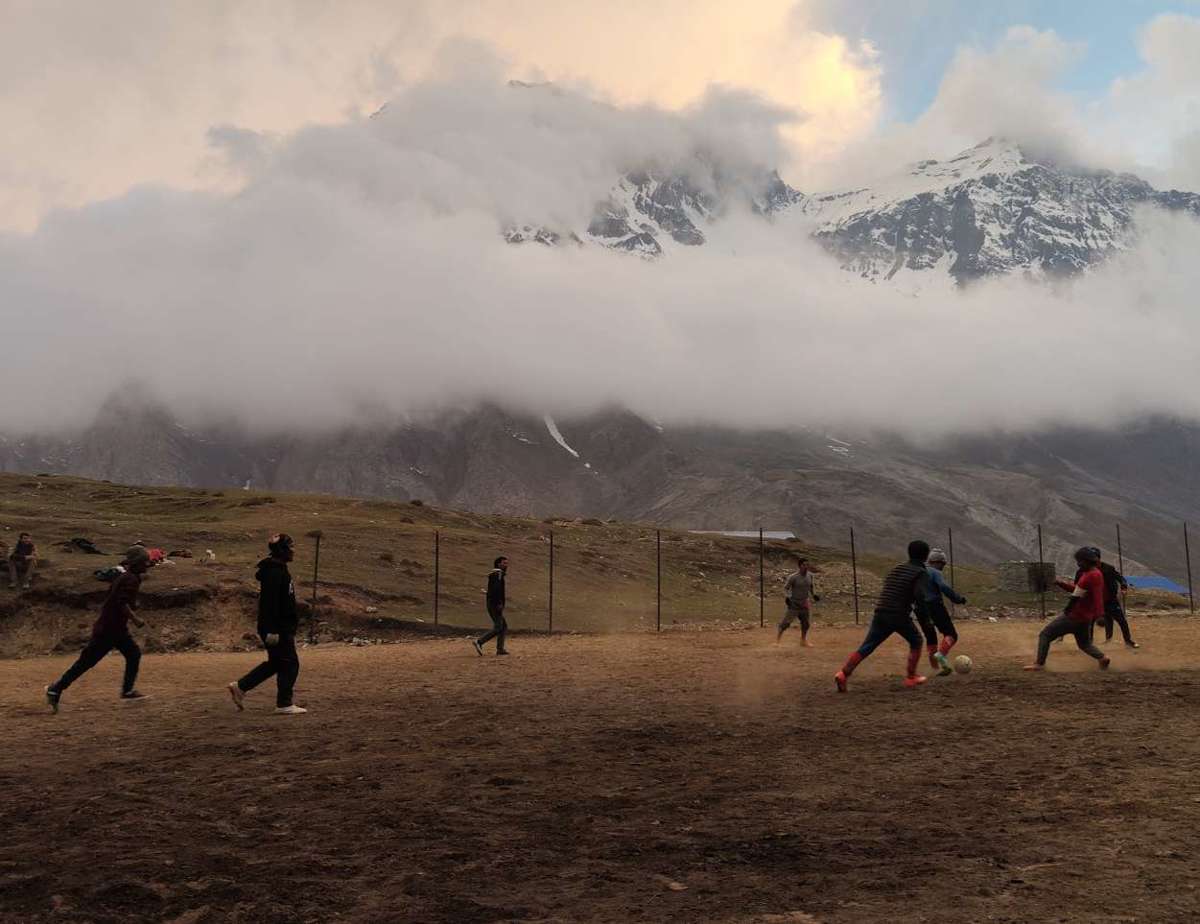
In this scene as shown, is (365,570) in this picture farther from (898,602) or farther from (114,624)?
(898,602)

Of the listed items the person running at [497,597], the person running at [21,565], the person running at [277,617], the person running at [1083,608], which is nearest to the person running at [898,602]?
the person running at [1083,608]

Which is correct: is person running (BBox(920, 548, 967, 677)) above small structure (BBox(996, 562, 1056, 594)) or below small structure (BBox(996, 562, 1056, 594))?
above

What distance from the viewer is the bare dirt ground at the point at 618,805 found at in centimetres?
650

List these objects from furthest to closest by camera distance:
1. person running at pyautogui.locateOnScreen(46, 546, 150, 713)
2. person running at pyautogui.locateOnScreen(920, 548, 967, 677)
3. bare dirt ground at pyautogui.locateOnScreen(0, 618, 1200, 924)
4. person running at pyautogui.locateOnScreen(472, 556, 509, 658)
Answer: person running at pyautogui.locateOnScreen(472, 556, 509, 658), person running at pyautogui.locateOnScreen(920, 548, 967, 677), person running at pyautogui.locateOnScreen(46, 546, 150, 713), bare dirt ground at pyautogui.locateOnScreen(0, 618, 1200, 924)

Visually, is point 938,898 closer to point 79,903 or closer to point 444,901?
point 444,901

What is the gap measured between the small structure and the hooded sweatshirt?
42.0 metres

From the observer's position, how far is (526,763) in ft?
34.5

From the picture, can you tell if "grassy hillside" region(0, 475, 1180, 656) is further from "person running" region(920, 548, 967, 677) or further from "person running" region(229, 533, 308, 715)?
"person running" region(920, 548, 967, 677)

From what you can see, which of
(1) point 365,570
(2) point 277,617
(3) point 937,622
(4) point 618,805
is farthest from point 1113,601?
(1) point 365,570

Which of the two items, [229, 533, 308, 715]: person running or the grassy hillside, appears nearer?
[229, 533, 308, 715]: person running

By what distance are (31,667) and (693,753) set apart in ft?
57.5

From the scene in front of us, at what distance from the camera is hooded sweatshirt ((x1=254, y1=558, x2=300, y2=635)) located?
13383 mm

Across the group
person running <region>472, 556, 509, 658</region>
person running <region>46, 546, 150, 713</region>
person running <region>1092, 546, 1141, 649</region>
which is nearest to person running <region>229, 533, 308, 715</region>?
person running <region>46, 546, 150, 713</region>

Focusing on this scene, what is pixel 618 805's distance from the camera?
8766 millimetres
